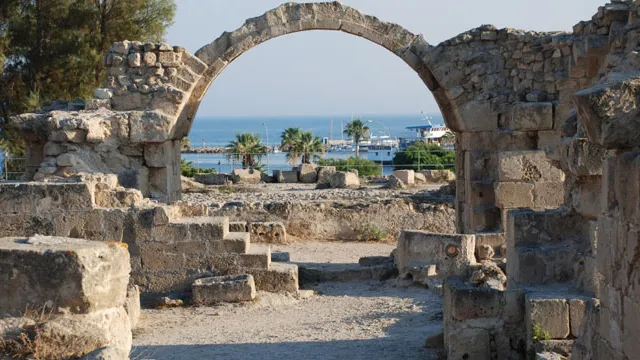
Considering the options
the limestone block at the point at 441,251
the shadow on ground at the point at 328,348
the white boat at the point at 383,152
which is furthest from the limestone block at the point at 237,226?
the white boat at the point at 383,152

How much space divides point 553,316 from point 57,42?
20.7m

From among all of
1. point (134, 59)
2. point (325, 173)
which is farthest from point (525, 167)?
point (325, 173)

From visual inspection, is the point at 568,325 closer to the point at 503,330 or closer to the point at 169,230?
the point at 503,330

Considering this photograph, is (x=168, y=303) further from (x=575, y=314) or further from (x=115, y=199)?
(x=575, y=314)

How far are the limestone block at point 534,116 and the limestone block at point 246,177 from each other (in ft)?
42.9

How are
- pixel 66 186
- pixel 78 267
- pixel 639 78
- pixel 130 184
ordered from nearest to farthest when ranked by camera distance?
pixel 639 78 < pixel 78 267 < pixel 66 186 < pixel 130 184

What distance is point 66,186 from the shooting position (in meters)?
9.80

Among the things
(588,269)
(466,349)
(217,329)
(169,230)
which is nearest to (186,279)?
(169,230)

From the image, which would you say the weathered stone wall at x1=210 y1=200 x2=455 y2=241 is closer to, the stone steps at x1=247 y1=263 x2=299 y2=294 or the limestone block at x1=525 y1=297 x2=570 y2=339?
the stone steps at x1=247 y1=263 x2=299 y2=294

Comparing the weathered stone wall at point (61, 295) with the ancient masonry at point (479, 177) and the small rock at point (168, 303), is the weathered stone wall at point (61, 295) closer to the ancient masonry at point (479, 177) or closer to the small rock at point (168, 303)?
the ancient masonry at point (479, 177)

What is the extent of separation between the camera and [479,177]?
510 inches

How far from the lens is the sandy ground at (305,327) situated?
766cm

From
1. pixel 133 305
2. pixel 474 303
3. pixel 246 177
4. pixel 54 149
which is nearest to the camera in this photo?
pixel 474 303

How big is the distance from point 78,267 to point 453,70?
894cm
